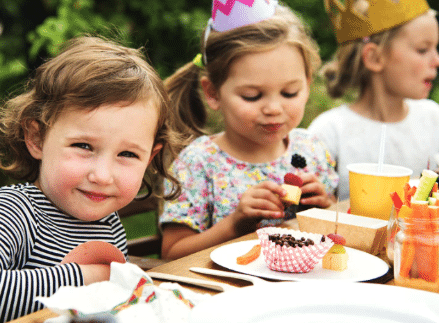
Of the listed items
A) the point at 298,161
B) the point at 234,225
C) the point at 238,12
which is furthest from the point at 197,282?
the point at 238,12

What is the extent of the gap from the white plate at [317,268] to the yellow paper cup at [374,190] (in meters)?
0.24

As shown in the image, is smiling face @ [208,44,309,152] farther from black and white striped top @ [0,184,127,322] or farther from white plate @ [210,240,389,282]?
white plate @ [210,240,389,282]

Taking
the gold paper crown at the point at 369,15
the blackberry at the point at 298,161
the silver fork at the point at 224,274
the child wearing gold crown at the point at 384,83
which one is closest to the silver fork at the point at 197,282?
the silver fork at the point at 224,274

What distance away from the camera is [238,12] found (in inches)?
75.0

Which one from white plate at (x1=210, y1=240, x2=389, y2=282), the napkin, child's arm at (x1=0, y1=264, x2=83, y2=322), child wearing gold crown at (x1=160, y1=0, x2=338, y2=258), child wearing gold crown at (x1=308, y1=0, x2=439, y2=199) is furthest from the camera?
child wearing gold crown at (x1=308, y1=0, x2=439, y2=199)

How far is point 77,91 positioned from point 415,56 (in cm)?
213

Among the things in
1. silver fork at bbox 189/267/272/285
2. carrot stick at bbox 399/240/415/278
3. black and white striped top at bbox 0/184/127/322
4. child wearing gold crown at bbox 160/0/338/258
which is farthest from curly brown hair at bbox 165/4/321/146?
carrot stick at bbox 399/240/415/278

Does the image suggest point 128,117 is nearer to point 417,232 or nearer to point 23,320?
point 23,320

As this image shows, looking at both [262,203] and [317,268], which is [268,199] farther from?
[317,268]

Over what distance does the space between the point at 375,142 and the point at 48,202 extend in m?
2.09

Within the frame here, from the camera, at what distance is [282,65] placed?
185 cm

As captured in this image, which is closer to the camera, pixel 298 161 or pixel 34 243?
pixel 34 243

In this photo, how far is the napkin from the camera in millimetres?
693

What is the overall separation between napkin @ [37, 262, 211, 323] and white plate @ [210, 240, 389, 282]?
0.81 feet
